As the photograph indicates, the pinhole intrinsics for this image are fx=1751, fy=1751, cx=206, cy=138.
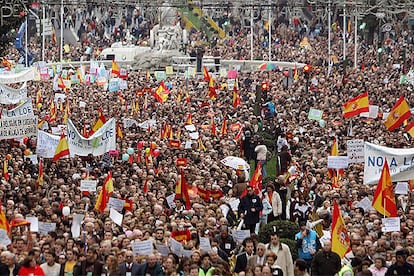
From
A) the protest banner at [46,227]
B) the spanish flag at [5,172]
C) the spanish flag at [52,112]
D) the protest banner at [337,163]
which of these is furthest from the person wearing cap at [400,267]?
the spanish flag at [52,112]

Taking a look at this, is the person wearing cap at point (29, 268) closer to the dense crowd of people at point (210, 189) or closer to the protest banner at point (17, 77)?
the dense crowd of people at point (210, 189)

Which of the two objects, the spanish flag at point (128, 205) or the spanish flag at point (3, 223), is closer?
the spanish flag at point (3, 223)

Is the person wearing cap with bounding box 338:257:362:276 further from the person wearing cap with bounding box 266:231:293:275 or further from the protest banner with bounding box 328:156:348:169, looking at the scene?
the protest banner with bounding box 328:156:348:169

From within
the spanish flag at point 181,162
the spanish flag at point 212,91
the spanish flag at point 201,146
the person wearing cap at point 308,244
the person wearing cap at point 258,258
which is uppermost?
the person wearing cap at point 258,258

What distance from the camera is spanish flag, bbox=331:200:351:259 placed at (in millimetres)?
23375

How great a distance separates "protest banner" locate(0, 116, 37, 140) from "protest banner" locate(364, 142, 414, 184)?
10767 millimetres

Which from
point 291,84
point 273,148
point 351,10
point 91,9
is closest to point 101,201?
point 273,148

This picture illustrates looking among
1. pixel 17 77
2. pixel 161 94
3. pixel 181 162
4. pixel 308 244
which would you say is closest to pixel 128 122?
pixel 17 77

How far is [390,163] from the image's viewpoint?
26.6 metres

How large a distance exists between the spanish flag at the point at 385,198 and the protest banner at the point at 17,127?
39.3 feet

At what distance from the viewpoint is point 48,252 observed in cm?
2191

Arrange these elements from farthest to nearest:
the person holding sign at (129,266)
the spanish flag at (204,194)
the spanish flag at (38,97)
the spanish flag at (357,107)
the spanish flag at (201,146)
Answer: the spanish flag at (38,97) → the spanish flag at (357,107) → the spanish flag at (201,146) → the spanish flag at (204,194) → the person holding sign at (129,266)

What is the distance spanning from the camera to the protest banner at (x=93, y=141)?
33375mm

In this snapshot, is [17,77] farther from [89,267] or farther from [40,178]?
[89,267]
